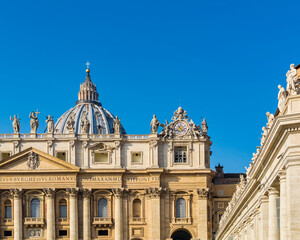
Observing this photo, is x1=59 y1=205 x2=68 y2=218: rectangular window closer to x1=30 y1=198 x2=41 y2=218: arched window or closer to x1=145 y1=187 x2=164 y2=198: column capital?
x1=30 y1=198 x2=41 y2=218: arched window

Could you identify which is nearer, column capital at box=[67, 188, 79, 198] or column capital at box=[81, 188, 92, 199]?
column capital at box=[67, 188, 79, 198]

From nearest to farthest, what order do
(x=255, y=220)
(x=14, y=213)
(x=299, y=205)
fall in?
(x=299, y=205)
(x=255, y=220)
(x=14, y=213)

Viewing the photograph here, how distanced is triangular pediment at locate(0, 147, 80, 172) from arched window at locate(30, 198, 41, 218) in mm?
4224

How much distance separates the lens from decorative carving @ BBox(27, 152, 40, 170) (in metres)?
93.2

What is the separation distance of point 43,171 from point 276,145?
2691 inches

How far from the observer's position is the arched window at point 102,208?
93938 mm

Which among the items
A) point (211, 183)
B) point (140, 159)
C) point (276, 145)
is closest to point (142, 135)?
point (140, 159)

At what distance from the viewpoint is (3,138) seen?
9538 centimetres

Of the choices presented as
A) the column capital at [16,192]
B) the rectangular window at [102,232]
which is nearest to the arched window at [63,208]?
the rectangular window at [102,232]

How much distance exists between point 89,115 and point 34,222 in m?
50.9

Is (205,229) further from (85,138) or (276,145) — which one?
(276,145)

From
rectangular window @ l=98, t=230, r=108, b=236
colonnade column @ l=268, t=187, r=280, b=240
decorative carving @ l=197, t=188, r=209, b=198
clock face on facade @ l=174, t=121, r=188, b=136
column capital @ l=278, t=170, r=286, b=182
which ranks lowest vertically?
rectangular window @ l=98, t=230, r=108, b=236

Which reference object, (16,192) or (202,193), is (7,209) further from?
(202,193)

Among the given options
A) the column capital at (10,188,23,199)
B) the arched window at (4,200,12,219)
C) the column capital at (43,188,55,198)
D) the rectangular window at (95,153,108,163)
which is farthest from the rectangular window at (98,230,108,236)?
the arched window at (4,200,12,219)
